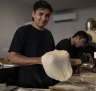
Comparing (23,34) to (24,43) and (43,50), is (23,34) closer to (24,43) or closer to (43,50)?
(24,43)

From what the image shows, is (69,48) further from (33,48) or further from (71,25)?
(71,25)

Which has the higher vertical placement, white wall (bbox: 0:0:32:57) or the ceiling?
the ceiling

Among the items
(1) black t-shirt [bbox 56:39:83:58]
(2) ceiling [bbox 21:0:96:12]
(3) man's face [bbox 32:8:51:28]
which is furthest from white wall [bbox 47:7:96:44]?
(3) man's face [bbox 32:8:51:28]

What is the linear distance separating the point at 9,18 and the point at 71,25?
157 centimetres

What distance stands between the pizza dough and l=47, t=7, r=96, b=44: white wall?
328 cm

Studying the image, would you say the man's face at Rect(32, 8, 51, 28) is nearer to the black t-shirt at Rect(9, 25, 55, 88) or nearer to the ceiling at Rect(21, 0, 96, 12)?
the black t-shirt at Rect(9, 25, 55, 88)

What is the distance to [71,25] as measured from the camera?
186 inches

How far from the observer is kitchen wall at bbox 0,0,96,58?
365 cm

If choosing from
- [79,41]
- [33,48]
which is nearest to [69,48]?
[79,41]

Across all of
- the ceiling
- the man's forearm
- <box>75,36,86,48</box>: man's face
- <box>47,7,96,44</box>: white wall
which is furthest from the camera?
<box>47,7,96,44</box>: white wall

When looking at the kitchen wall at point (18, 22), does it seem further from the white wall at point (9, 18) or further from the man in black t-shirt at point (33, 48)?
the man in black t-shirt at point (33, 48)

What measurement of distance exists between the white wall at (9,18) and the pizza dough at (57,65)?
2.31 m

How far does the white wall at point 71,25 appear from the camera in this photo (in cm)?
454

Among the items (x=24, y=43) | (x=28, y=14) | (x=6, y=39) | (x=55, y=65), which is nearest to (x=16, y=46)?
(x=24, y=43)
